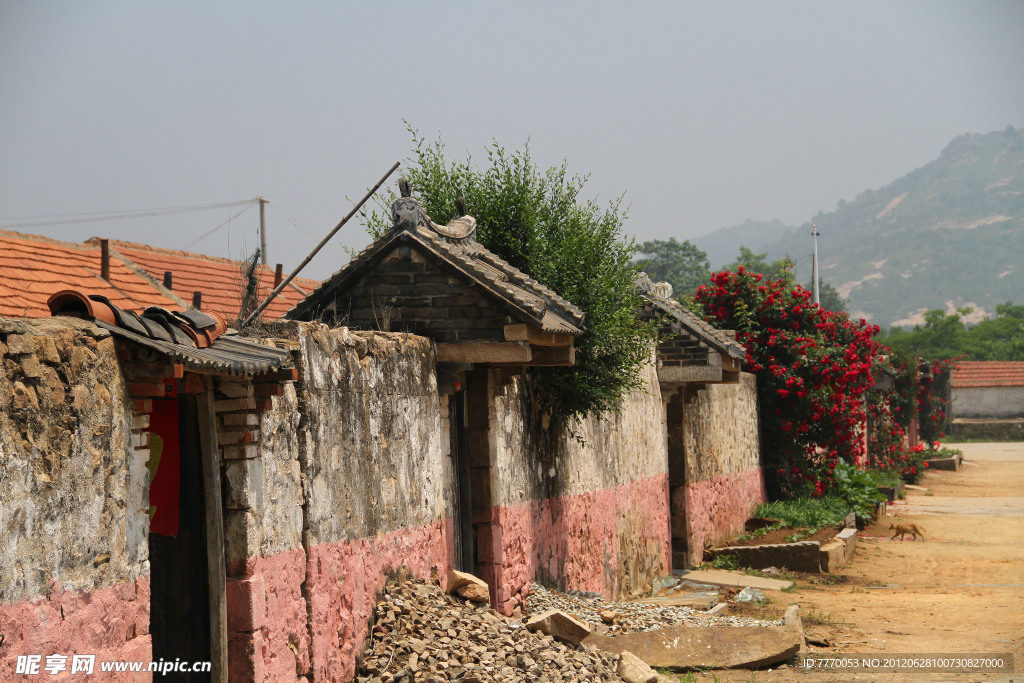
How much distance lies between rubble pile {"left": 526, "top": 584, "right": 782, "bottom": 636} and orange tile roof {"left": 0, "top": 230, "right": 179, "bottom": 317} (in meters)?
5.69

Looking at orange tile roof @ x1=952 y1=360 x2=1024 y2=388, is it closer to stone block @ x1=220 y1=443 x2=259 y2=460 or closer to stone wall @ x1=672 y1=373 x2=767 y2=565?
stone wall @ x1=672 y1=373 x2=767 y2=565

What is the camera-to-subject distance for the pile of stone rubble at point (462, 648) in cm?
624

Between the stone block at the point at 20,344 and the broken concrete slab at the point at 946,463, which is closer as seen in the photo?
the stone block at the point at 20,344

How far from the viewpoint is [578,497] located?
36.7 feet

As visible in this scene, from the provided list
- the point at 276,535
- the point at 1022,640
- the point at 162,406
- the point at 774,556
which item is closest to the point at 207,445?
the point at 162,406

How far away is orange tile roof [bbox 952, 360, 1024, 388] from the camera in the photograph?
163 ft

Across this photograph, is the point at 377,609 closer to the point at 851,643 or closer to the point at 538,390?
the point at 538,390

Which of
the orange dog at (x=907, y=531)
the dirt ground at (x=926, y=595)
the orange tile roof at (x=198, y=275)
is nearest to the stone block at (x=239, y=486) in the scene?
the dirt ground at (x=926, y=595)

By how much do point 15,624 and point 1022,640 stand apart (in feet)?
30.2

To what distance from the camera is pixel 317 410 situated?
611 centimetres

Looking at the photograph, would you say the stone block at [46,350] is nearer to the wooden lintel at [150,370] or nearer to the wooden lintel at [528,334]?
the wooden lintel at [150,370]

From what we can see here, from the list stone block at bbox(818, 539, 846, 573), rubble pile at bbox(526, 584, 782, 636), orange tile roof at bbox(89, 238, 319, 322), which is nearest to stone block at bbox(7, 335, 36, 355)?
rubble pile at bbox(526, 584, 782, 636)

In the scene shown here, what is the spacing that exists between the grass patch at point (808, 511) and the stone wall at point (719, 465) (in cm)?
41

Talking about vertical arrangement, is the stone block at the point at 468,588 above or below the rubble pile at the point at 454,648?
above
